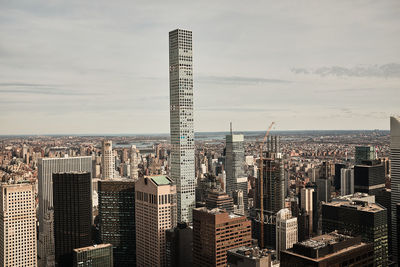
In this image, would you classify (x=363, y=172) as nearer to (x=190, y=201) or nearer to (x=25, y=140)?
(x=190, y=201)

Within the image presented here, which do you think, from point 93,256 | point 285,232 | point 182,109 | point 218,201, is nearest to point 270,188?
point 218,201

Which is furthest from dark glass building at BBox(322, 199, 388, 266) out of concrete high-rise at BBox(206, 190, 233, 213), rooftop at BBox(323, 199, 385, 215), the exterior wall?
concrete high-rise at BBox(206, 190, 233, 213)

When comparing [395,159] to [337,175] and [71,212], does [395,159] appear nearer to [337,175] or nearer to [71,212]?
[337,175]

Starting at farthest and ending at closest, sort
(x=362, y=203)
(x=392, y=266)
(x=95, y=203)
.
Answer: (x=95, y=203), (x=362, y=203), (x=392, y=266)

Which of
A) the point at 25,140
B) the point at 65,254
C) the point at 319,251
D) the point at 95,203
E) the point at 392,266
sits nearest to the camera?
the point at 319,251

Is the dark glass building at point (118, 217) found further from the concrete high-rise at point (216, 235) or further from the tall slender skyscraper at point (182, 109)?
the concrete high-rise at point (216, 235)

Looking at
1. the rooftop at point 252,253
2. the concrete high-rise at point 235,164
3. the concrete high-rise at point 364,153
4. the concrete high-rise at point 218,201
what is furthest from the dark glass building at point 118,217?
the concrete high-rise at point 364,153

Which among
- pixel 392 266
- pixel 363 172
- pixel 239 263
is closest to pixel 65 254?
pixel 239 263

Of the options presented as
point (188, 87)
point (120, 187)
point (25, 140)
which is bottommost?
point (120, 187)

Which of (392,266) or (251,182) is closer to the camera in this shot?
(392,266)

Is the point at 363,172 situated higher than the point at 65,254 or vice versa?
the point at 363,172
